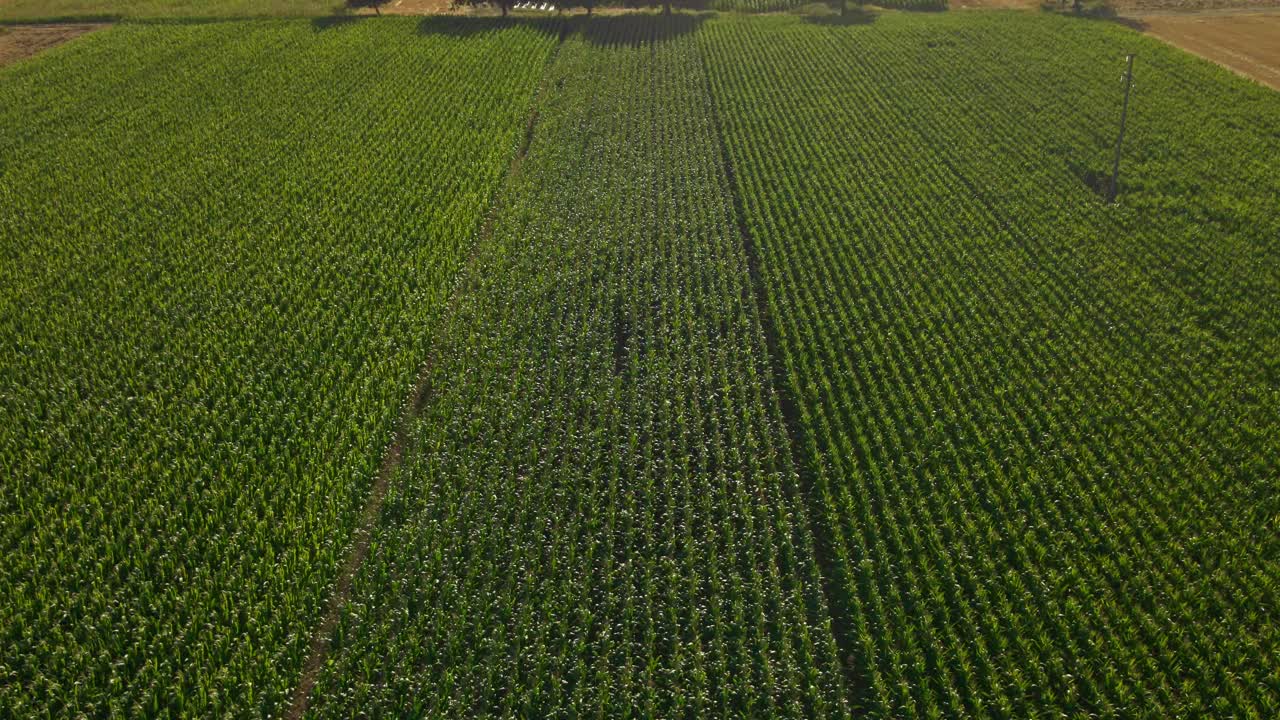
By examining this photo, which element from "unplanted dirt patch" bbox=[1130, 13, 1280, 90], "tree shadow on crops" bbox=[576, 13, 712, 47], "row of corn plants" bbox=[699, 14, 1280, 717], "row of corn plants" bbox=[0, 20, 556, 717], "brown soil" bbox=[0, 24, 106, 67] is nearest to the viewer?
"row of corn plants" bbox=[699, 14, 1280, 717]

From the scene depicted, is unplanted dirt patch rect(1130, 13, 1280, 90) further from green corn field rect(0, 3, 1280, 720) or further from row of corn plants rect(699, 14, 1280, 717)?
green corn field rect(0, 3, 1280, 720)

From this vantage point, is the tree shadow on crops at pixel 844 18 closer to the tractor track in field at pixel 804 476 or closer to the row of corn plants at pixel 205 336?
the row of corn plants at pixel 205 336

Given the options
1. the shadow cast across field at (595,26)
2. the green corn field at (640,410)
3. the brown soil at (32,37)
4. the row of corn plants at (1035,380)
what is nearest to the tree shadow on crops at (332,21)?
the shadow cast across field at (595,26)

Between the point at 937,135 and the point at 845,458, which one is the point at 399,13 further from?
the point at 845,458

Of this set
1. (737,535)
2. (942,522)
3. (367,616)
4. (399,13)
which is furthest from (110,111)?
(942,522)

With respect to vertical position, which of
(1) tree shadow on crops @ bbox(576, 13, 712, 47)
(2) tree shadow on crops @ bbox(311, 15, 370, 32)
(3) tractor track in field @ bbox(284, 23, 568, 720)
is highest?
(2) tree shadow on crops @ bbox(311, 15, 370, 32)

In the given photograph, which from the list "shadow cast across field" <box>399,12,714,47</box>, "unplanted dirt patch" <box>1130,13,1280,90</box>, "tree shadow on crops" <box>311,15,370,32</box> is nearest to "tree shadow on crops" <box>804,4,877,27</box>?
"shadow cast across field" <box>399,12,714,47</box>
